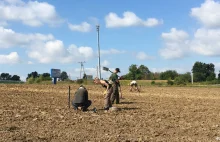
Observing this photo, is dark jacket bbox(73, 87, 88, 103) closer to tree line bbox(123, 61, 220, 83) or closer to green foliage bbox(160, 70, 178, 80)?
tree line bbox(123, 61, 220, 83)

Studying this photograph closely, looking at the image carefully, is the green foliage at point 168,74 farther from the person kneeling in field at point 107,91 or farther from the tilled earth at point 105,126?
the tilled earth at point 105,126

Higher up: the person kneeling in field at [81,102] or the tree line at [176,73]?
the tree line at [176,73]

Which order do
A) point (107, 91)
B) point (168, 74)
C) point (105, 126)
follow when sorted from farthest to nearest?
point (168, 74) → point (107, 91) → point (105, 126)

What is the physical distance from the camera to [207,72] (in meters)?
151

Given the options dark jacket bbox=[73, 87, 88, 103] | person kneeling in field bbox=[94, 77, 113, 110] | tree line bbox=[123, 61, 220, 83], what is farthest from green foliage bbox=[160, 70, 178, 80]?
dark jacket bbox=[73, 87, 88, 103]

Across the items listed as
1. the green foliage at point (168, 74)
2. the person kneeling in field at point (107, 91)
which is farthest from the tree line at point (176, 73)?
the person kneeling in field at point (107, 91)

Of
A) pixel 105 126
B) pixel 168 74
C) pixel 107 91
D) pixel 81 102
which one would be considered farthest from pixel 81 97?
pixel 168 74

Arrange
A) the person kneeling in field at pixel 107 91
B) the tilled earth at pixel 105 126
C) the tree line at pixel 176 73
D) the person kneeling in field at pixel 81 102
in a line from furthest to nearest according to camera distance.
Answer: the tree line at pixel 176 73 → the person kneeling in field at pixel 107 91 → the person kneeling in field at pixel 81 102 → the tilled earth at pixel 105 126

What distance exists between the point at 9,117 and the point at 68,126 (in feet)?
7.45

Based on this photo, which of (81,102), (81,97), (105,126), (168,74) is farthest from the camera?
(168,74)

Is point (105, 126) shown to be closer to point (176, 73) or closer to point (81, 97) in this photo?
point (81, 97)

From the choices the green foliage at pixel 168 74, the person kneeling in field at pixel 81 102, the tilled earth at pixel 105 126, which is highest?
the green foliage at pixel 168 74

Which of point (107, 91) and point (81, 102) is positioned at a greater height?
point (107, 91)

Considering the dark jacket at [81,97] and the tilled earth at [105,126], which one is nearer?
the tilled earth at [105,126]
